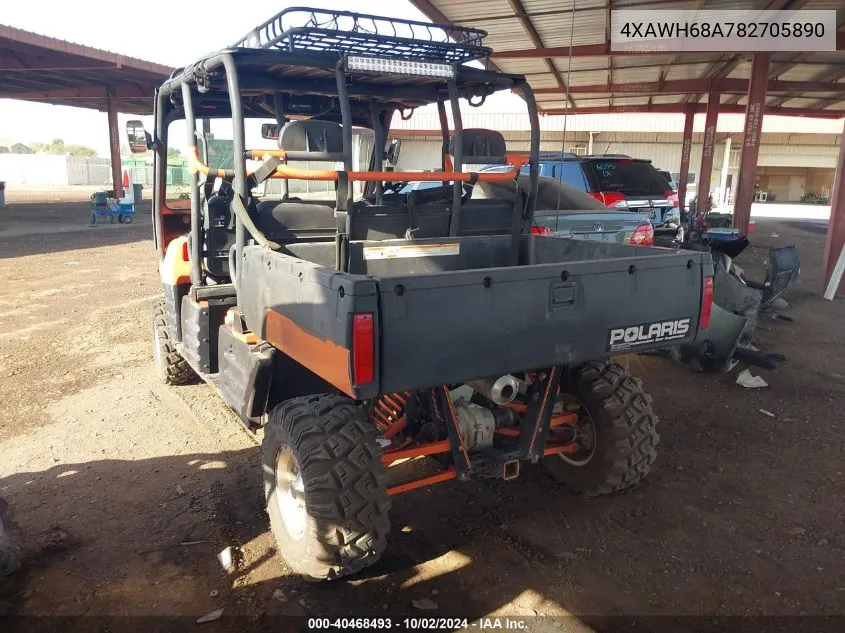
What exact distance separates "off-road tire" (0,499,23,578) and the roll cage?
1.70 meters

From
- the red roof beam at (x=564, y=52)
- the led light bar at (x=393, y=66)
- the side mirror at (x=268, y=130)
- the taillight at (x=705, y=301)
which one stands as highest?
the red roof beam at (x=564, y=52)

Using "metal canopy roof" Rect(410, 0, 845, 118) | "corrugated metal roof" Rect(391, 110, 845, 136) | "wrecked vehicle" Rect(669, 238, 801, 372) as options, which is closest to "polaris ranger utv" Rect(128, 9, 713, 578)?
"wrecked vehicle" Rect(669, 238, 801, 372)

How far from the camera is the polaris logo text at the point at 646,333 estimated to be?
308 cm

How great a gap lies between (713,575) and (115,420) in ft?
14.2

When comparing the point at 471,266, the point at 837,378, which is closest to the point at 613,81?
the point at 837,378

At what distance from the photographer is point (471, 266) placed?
414cm

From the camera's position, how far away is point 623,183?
31.8 ft

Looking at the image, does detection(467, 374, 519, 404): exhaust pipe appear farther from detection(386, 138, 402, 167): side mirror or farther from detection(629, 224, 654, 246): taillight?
detection(629, 224, 654, 246): taillight

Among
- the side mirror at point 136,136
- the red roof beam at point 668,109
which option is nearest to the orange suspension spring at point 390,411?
the side mirror at point 136,136

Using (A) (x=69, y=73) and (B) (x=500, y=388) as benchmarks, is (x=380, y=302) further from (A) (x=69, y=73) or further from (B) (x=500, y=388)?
(A) (x=69, y=73)

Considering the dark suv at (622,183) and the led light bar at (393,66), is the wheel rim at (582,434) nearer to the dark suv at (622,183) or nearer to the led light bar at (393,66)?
the led light bar at (393,66)

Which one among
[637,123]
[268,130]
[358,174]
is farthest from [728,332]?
[637,123]

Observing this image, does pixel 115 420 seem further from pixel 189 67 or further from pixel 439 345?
pixel 439 345

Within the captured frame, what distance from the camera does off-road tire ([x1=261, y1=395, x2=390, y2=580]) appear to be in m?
2.82
